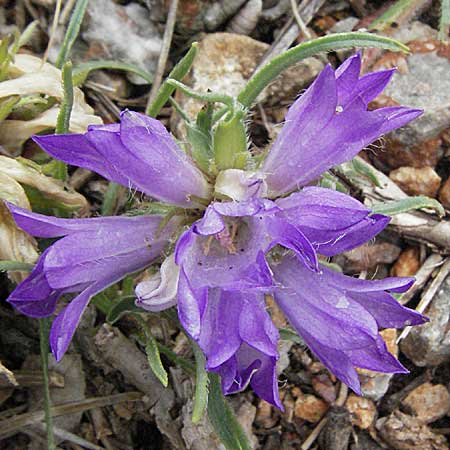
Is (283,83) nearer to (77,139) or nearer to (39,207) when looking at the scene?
(39,207)

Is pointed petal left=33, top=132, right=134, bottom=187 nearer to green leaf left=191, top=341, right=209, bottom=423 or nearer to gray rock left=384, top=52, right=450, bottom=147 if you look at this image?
green leaf left=191, top=341, right=209, bottom=423

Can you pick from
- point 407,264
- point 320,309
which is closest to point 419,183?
point 407,264

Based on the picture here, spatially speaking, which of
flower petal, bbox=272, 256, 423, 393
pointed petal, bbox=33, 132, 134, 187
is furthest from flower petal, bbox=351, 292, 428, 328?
pointed petal, bbox=33, 132, 134, 187

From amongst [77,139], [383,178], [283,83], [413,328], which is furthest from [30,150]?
[413,328]

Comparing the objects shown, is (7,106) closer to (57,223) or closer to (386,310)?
(57,223)

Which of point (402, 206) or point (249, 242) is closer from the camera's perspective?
point (249, 242)

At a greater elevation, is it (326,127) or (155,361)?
(326,127)
